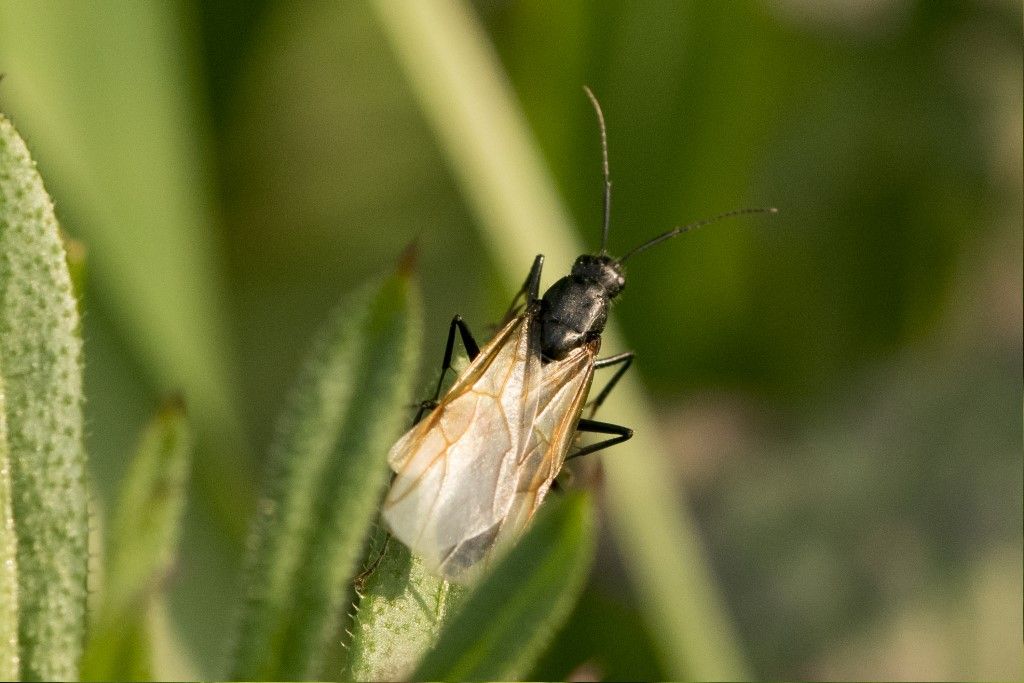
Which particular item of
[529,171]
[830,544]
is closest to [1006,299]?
[830,544]

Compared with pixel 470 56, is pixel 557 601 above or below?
below

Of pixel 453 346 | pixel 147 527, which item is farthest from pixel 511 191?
pixel 147 527

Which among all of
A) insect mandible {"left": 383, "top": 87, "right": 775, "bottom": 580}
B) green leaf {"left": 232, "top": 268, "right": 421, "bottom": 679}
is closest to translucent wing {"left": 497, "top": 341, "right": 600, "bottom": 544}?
insect mandible {"left": 383, "top": 87, "right": 775, "bottom": 580}

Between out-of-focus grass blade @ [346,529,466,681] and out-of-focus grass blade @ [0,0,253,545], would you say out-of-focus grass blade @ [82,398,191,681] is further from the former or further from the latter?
out-of-focus grass blade @ [0,0,253,545]

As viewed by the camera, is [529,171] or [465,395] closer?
[465,395]

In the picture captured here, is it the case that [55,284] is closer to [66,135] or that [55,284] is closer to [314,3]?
[66,135]

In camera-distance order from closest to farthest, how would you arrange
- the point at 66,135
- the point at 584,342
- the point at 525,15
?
the point at 584,342 < the point at 66,135 < the point at 525,15
